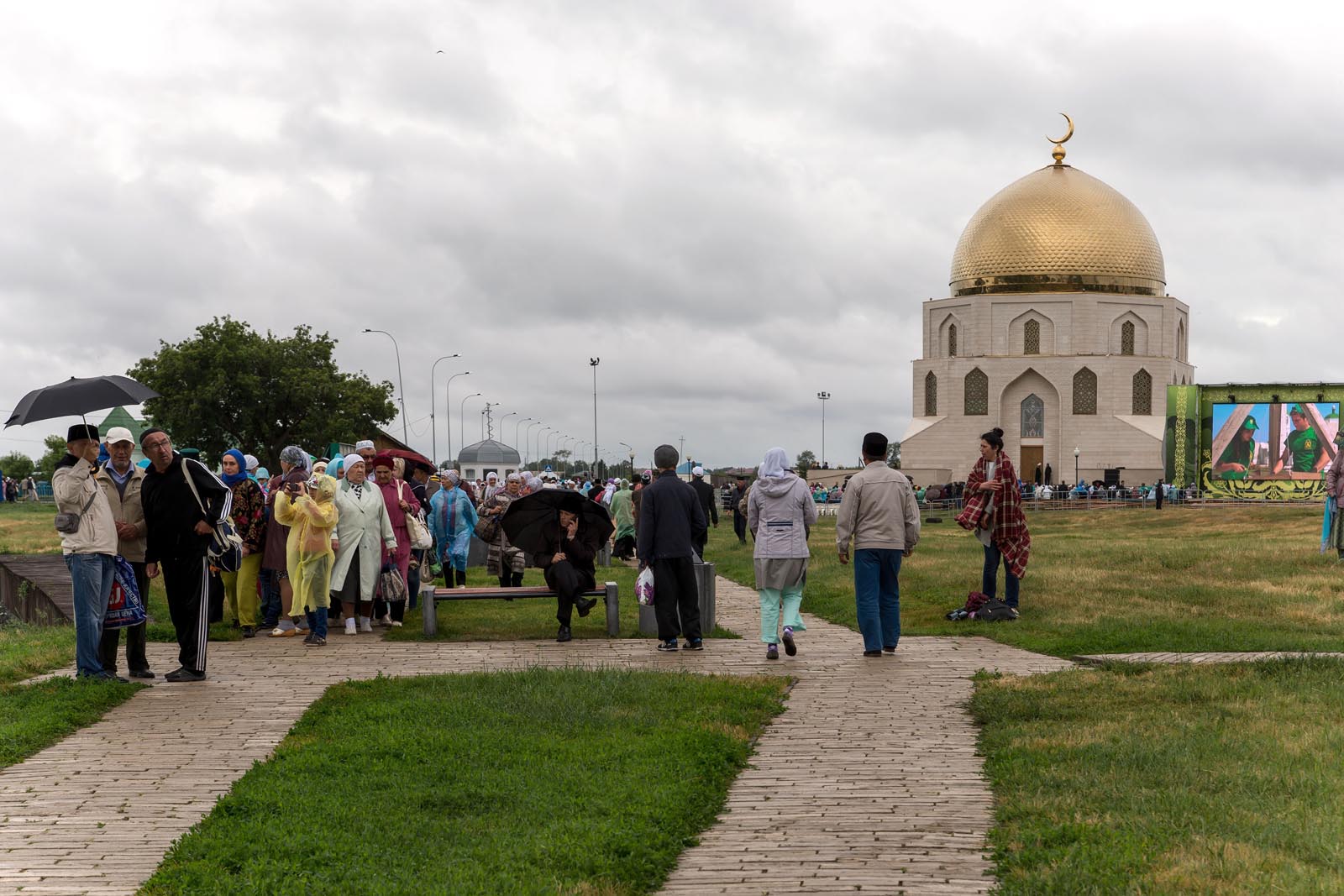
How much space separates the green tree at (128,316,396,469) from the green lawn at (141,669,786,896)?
47.1 meters

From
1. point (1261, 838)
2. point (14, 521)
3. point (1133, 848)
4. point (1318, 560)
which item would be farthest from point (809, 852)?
point (14, 521)

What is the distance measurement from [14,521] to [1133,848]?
135ft

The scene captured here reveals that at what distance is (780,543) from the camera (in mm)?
11664

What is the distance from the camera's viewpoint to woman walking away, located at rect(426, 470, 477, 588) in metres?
18.1

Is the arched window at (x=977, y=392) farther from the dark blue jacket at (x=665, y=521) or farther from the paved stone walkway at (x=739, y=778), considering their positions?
the dark blue jacket at (x=665, y=521)

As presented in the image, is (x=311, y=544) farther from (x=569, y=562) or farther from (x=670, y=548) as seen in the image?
(x=670, y=548)

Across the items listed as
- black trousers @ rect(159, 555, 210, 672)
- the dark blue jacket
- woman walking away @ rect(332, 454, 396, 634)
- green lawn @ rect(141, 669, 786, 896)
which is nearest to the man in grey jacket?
the dark blue jacket

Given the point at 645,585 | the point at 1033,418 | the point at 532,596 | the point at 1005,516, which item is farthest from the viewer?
the point at 1033,418

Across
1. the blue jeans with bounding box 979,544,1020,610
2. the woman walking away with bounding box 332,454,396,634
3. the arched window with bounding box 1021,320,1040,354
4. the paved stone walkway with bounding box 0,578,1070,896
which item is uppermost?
the arched window with bounding box 1021,320,1040,354

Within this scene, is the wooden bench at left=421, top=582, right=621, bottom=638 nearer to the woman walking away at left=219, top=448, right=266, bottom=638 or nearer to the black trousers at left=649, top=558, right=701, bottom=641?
the black trousers at left=649, top=558, right=701, bottom=641

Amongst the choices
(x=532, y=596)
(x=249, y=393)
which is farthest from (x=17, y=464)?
(x=532, y=596)

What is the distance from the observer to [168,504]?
10.4 metres

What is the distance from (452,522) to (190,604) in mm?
7900

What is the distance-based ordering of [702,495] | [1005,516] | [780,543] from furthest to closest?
[702,495]
[1005,516]
[780,543]
